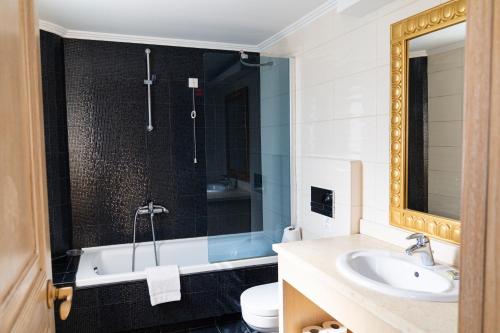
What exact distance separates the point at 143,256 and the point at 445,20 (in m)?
3.13

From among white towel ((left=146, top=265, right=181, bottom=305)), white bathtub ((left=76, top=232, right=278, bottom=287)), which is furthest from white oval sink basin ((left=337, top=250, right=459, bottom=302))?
white towel ((left=146, top=265, right=181, bottom=305))

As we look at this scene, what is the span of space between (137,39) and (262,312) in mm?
2708

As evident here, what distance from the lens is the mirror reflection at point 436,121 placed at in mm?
1793

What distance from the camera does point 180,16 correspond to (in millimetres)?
2984

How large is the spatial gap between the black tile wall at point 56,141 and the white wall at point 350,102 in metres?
2.09

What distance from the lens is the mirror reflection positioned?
179cm

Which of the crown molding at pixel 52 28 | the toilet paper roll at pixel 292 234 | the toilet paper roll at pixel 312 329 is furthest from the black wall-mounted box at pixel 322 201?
the crown molding at pixel 52 28

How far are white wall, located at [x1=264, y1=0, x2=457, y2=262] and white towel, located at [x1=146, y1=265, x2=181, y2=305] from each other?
3.76 ft

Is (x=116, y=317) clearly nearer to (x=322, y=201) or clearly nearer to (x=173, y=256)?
(x=173, y=256)

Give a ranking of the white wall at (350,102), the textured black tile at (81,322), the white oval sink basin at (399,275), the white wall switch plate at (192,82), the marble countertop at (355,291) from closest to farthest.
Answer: the marble countertop at (355,291) → the white oval sink basin at (399,275) → the white wall at (350,102) → the textured black tile at (81,322) → the white wall switch plate at (192,82)

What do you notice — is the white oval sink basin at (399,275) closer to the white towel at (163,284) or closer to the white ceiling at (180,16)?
the white towel at (163,284)

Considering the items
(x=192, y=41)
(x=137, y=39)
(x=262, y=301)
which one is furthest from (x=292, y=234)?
(x=137, y=39)

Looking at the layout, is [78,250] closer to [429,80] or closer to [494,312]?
[429,80]

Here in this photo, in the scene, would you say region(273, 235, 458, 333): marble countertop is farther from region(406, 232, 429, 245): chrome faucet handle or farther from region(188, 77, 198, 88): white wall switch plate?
region(188, 77, 198, 88): white wall switch plate
